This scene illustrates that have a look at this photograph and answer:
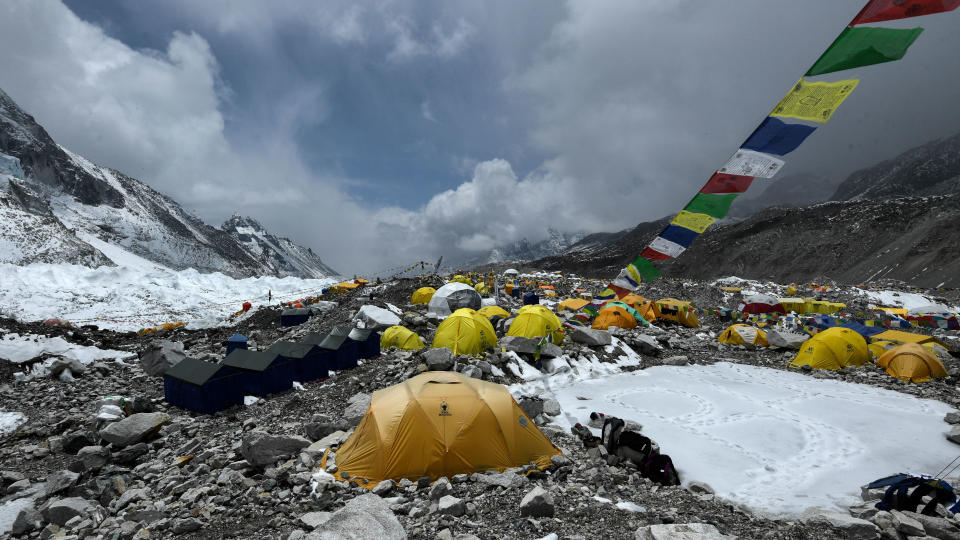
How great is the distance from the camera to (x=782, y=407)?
A: 975 cm

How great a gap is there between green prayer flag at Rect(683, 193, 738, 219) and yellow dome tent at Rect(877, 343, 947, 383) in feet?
42.5

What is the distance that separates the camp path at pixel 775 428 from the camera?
6295 millimetres

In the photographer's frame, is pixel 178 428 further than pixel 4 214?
No

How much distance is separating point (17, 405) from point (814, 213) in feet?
367

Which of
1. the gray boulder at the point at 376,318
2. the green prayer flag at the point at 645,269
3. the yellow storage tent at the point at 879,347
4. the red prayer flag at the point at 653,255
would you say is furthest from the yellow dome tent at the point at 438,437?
the yellow storage tent at the point at 879,347

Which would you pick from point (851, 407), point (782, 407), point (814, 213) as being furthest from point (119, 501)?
point (814, 213)

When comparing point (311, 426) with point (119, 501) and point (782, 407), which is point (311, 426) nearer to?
point (119, 501)

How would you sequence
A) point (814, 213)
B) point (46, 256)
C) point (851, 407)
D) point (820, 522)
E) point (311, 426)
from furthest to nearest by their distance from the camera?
point (814, 213) → point (46, 256) → point (851, 407) → point (311, 426) → point (820, 522)

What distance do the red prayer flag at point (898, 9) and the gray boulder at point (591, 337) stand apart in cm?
1222

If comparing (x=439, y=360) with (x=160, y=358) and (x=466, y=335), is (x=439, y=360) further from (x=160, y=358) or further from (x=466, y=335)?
(x=160, y=358)

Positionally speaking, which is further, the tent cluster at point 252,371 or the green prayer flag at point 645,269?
the tent cluster at point 252,371

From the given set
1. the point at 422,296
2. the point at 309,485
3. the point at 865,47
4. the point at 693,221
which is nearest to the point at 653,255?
the point at 693,221

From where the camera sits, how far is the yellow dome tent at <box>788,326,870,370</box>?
14.1 meters

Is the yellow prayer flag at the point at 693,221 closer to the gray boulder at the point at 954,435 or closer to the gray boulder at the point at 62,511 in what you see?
the gray boulder at the point at 954,435
